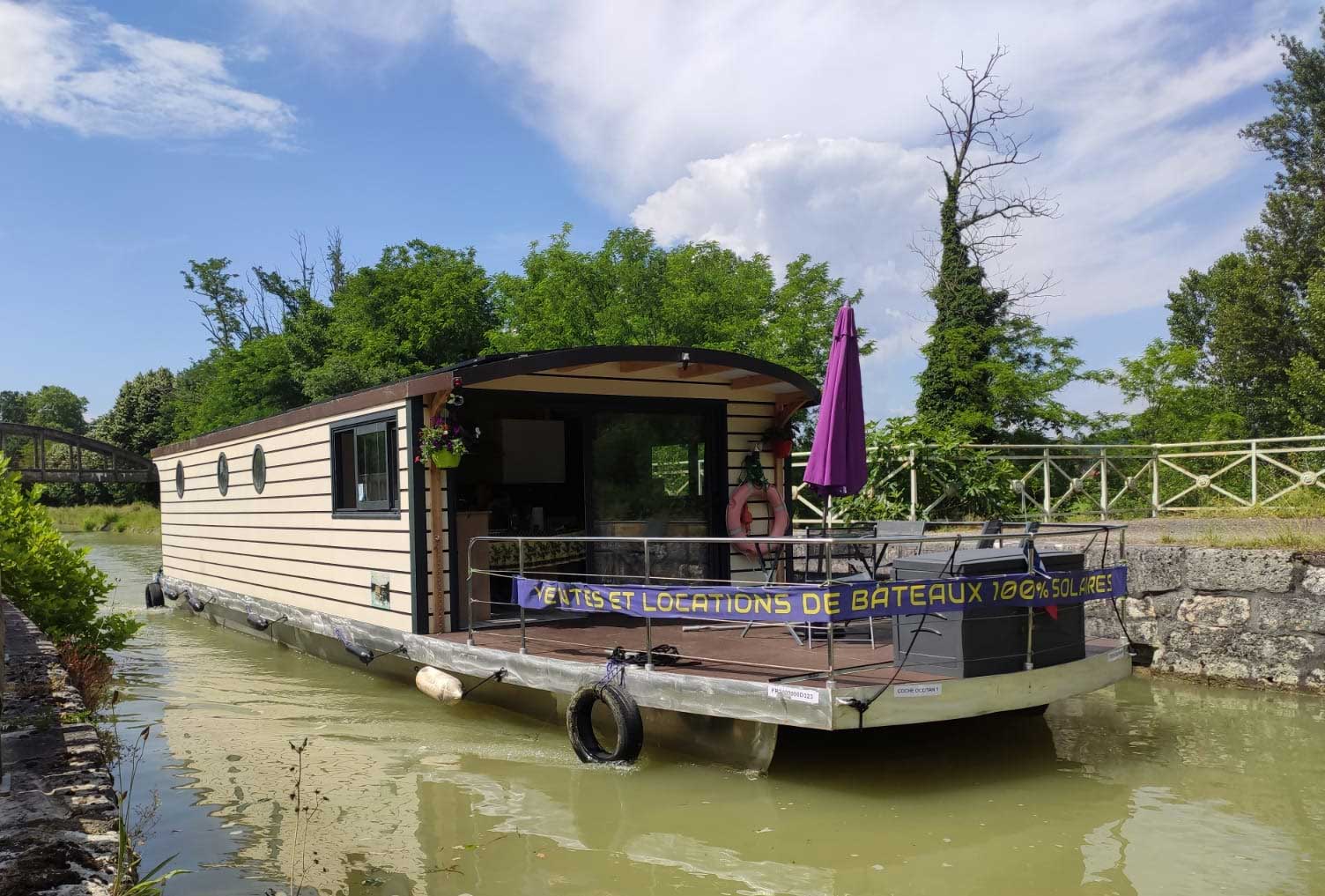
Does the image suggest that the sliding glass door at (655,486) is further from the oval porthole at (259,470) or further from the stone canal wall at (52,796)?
the oval porthole at (259,470)

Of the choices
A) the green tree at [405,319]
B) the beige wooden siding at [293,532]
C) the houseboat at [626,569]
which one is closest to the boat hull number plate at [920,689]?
the houseboat at [626,569]

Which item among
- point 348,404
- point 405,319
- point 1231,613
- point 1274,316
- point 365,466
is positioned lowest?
point 1231,613

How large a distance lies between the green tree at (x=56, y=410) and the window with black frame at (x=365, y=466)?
10763cm

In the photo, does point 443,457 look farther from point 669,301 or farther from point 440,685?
point 669,301

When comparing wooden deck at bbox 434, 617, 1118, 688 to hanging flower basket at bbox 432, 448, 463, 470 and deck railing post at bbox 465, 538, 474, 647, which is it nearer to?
deck railing post at bbox 465, 538, 474, 647

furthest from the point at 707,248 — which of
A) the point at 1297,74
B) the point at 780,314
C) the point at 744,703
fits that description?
the point at 744,703

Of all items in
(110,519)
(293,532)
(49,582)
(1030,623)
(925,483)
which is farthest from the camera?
(110,519)

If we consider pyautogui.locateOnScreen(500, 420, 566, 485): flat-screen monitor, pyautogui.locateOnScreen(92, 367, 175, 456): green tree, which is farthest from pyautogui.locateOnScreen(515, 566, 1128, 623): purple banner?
pyautogui.locateOnScreen(92, 367, 175, 456): green tree

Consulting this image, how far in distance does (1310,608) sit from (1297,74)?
104 ft

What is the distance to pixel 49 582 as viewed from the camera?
29.1ft

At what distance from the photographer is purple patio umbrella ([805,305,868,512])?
7.56 metres

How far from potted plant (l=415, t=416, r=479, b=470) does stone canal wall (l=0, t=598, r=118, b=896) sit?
3226 millimetres

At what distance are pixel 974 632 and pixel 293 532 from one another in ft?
26.6

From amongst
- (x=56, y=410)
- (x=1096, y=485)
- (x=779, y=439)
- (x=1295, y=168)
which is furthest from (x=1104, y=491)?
(x=56, y=410)
